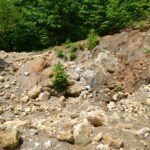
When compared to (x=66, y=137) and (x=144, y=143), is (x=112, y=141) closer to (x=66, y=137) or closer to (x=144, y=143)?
(x=144, y=143)

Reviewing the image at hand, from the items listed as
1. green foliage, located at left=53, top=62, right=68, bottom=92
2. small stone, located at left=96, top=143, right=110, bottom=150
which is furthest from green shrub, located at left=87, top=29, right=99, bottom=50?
small stone, located at left=96, top=143, right=110, bottom=150

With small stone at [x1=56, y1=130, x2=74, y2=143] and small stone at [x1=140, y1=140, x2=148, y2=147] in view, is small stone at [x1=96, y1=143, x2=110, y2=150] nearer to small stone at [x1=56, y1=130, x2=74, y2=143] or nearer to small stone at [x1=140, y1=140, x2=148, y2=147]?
small stone at [x1=56, y1=130, x2=74, y2=143]

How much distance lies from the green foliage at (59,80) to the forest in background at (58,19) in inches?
104

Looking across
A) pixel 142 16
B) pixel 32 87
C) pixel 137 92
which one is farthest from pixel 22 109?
pixel 142 16

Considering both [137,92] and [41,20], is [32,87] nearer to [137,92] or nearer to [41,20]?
[137,92]

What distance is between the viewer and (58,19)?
13.1m

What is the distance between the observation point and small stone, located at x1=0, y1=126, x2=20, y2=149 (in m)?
7.04

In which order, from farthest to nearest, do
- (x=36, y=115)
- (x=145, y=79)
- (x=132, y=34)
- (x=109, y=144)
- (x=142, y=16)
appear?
1. (x=142, y=16)
2. (x=132, y=34)
3. (x=145, y=79)
4. (x=36, y=115)
5. (x=109, y=144)

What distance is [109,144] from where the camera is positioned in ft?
24.3

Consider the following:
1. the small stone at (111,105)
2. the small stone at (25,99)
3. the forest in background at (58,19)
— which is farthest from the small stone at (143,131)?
the forest in background at (58,19)

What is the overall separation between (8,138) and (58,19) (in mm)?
6627

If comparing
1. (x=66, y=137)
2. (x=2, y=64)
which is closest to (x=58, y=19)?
(x=2, y=64)

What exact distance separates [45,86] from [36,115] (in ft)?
4.09

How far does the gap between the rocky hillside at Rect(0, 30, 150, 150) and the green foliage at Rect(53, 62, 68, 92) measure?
0.13m
